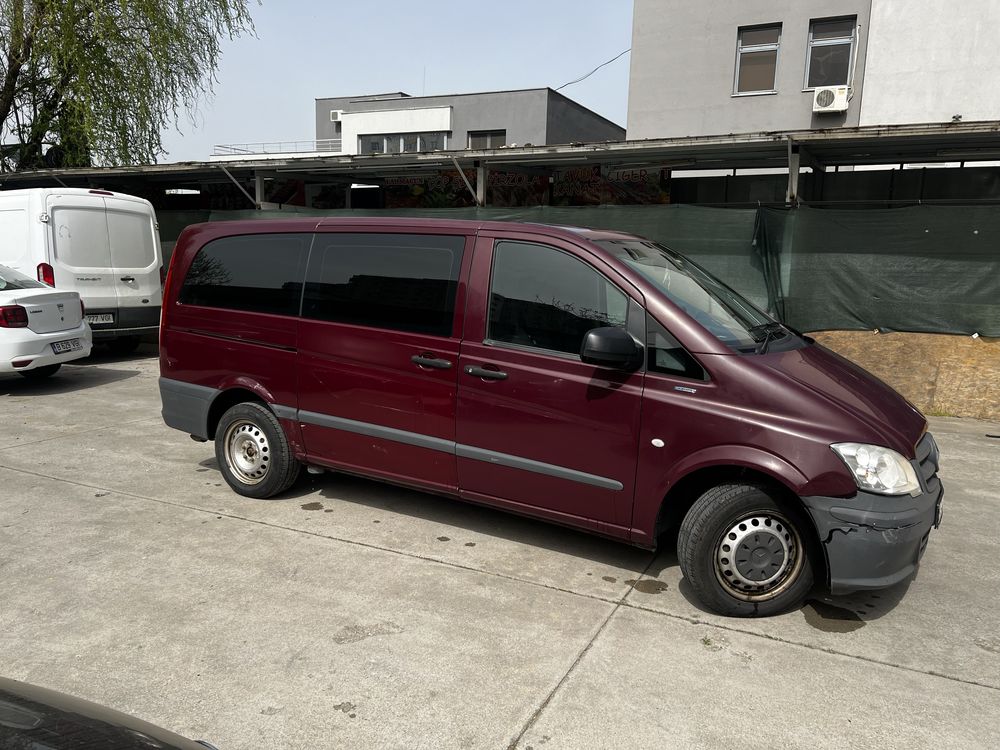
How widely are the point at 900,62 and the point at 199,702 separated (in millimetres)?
16673

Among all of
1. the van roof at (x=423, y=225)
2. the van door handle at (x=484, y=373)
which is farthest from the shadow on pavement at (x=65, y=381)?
the van door handle at (x=484, y=373)

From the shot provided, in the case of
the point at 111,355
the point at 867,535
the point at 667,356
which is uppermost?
the point at 667,356

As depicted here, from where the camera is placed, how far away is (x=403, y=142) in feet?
121

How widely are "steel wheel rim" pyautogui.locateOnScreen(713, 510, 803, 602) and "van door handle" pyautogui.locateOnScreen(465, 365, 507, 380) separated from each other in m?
1.42

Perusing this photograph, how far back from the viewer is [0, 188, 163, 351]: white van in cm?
1028

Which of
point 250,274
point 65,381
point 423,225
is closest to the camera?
point 423,225

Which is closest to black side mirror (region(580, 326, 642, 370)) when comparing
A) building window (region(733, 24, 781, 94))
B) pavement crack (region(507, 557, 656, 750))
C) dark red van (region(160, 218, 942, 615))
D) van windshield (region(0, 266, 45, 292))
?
dark red van (region(160, 218, 942, 615))

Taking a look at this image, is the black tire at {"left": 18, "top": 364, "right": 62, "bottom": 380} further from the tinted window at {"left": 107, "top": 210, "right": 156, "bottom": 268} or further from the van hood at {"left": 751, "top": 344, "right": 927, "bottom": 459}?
the van hood at {"left": 751, "top": 344, "right": 927, "bottom": 459}

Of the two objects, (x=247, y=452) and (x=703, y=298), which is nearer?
(x=703, y=298)

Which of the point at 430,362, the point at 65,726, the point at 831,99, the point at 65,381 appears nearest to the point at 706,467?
the point at 430,362

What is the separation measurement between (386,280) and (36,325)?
6.06 m

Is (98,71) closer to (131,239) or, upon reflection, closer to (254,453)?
(131,239)

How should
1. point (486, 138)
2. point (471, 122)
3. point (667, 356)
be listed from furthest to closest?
point (486, 138) < point (471, 122) < point (667, 356)

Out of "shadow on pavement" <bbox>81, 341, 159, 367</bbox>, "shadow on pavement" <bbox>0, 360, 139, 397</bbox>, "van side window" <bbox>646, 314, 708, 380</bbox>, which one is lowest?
"shadow on pavement" <bbox>81, 341, 159, 367</bbox>
